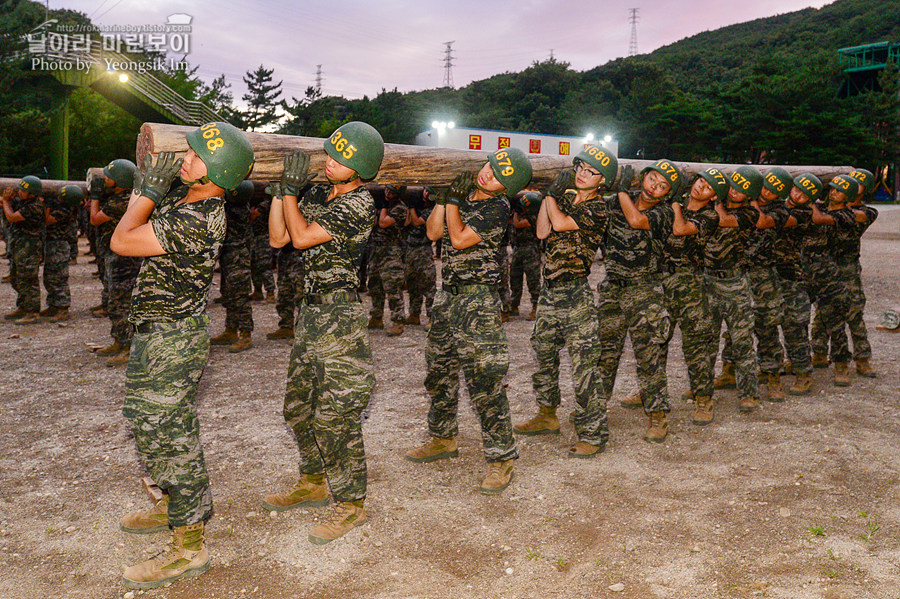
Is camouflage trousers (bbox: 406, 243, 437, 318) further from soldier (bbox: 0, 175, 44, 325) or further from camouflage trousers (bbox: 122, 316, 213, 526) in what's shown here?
camouflage trousers (bbox: 122, 316, 213, 526)

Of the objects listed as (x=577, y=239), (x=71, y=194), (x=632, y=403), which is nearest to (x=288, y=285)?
(x=71, y=194)

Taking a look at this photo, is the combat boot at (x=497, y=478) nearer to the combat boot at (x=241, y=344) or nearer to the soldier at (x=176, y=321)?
the soldier at (x=176, y=321)

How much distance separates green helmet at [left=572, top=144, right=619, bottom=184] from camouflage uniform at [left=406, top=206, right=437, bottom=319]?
527 cm

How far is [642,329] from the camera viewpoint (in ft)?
18.8

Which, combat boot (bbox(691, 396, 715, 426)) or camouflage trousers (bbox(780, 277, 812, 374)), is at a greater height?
camouflage trousers (bbox(780, 277, 812, 374))

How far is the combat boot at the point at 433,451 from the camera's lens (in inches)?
207

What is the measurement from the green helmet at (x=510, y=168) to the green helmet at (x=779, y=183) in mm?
3496

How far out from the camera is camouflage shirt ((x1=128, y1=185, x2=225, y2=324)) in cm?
348

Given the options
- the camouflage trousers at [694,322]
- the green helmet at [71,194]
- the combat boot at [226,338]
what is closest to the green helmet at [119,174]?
the combat boot at [226,338]

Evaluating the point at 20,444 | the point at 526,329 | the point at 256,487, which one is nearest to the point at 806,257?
the point at 526,329

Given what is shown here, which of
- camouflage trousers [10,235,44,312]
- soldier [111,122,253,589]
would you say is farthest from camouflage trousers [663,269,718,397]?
camouflage trousers [10,235,44,312]

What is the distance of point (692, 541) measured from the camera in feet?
13.2

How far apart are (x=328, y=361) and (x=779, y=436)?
4.28 metres

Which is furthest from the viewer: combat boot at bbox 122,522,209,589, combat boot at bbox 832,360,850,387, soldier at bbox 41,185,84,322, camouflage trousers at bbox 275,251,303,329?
soldier at bbox 41,185,84,322
